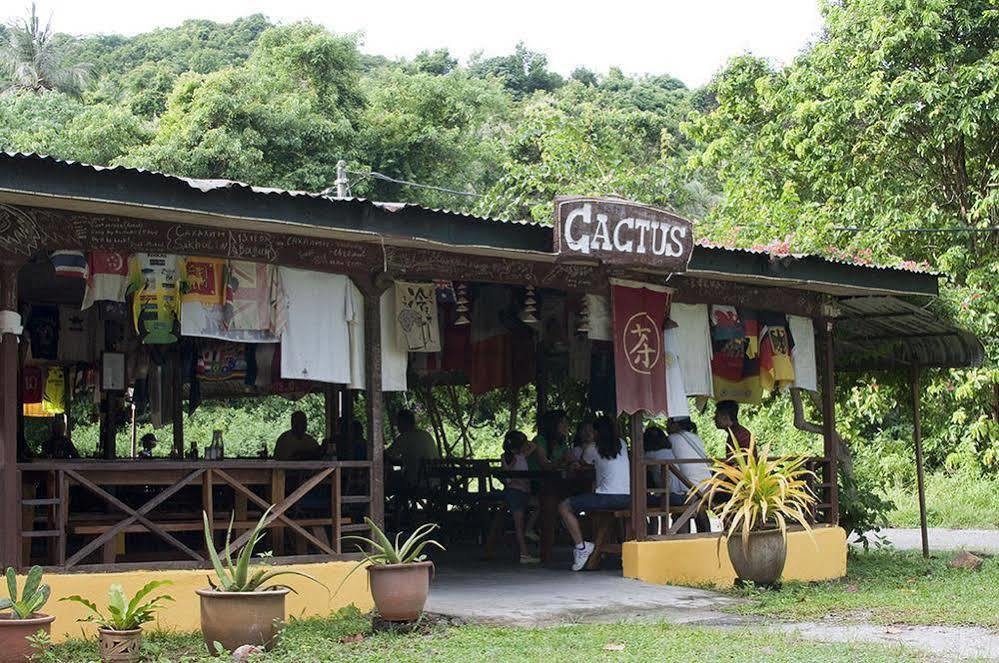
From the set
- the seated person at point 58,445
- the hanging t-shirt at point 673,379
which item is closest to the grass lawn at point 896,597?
the hanging t-shirt at point 673,379

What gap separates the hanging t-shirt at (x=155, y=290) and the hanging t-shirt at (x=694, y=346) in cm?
474

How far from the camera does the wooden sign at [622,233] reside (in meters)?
9.82

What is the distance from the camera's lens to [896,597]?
422 inches

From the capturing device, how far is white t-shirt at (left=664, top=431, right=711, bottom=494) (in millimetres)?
11906

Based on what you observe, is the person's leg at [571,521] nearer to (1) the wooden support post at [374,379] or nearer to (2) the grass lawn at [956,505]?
(1) the wooden support post at [374,379]

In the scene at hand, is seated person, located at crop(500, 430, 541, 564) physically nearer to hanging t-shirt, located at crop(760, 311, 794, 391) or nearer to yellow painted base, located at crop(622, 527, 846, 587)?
yellow painted base, located at crop(622, 527, 846, 587)

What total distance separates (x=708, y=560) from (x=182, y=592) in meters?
5.08

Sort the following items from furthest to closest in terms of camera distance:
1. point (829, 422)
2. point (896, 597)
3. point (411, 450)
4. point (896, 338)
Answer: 1. point (411, 450)
2. point (896, 338)
3. point (829, 422)
4. point (896, 597)

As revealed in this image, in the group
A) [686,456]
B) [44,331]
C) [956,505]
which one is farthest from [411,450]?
[956,505]

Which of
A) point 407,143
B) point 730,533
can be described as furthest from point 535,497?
point 407,143

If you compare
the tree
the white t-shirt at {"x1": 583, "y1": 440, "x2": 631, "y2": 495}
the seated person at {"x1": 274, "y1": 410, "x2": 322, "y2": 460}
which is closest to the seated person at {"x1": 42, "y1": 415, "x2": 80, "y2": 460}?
the seated person at {"x1": 274, "y1": 410, "x2": 322, "y2": 460}

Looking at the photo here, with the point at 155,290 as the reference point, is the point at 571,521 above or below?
below

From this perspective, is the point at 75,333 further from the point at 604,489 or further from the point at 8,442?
the point at 604,489

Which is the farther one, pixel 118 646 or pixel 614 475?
pixel 614 475
